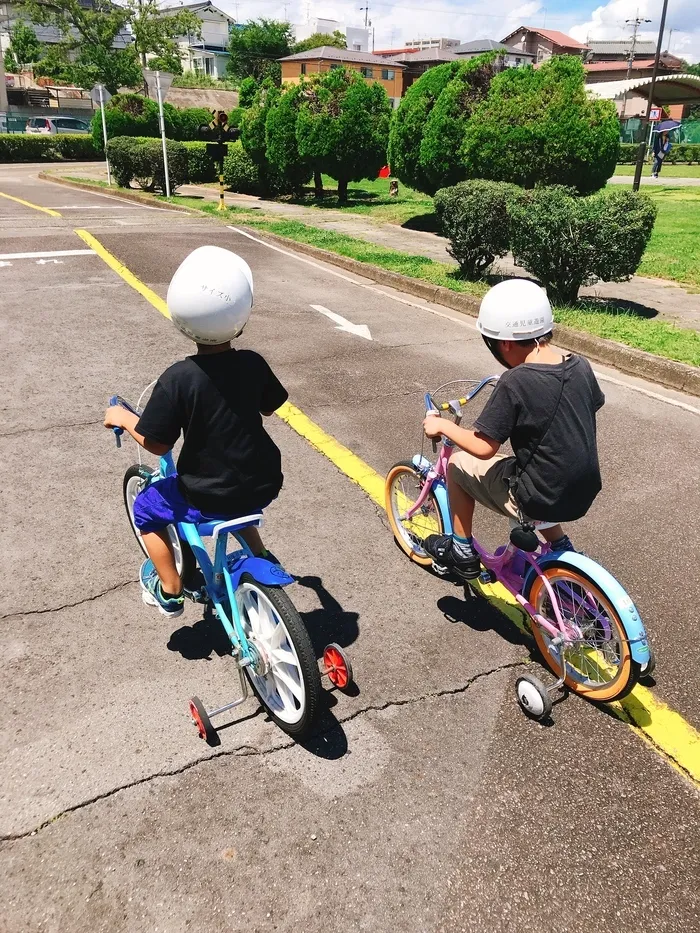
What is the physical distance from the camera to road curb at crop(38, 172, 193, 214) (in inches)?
754

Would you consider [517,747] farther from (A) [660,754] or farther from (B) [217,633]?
(B) [217,633]

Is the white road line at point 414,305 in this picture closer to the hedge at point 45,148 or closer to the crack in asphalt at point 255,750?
the crack in asphalt at point 255,750

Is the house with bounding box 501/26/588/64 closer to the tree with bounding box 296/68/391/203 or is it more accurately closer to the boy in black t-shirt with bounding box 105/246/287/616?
the tree with bounding box 296/68/391/203

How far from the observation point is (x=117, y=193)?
22312mm

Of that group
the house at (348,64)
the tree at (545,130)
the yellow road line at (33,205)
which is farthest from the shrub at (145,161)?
the house at (348,64)

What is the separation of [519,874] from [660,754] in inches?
33.1

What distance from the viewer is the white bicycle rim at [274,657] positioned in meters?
2.62

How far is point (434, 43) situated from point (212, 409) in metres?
125

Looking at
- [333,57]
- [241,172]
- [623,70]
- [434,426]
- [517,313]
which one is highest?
[623,70]

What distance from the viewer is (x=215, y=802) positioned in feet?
8.23

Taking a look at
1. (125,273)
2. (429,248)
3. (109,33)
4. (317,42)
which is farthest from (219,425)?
(317,42)

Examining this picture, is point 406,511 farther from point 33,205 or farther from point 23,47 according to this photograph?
point 23,47

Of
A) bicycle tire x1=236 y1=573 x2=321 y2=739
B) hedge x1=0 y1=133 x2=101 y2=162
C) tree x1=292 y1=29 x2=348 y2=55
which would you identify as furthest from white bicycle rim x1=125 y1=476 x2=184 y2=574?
tree x1=292 y1=29 x2=348 y2=55

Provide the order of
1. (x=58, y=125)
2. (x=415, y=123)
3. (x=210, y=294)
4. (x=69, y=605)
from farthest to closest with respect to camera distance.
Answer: (x=58, y=125) → (x=415, y=123) → (x=69, y=605) → (x=210, y=294)
